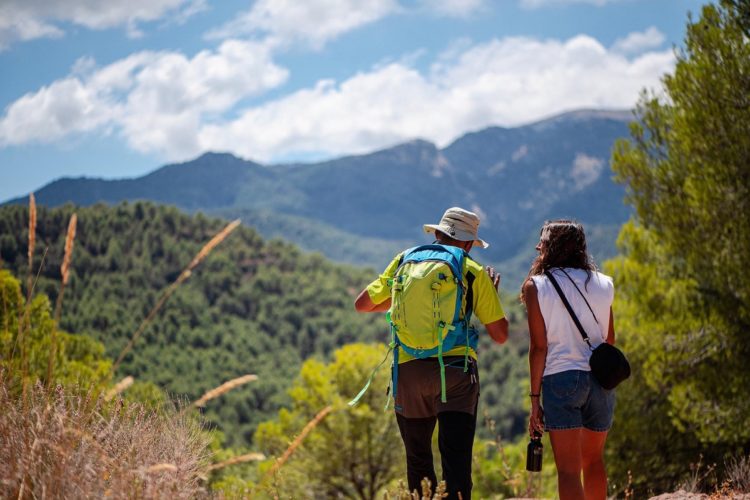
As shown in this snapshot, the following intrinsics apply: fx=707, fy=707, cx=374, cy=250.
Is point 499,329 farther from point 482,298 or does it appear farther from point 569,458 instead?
point 569,458

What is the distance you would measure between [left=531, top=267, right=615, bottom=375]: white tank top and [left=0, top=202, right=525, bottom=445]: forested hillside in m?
50.3

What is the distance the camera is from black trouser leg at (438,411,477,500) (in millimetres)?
3369

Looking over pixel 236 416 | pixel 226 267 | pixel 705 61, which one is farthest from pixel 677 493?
pixel 226 267

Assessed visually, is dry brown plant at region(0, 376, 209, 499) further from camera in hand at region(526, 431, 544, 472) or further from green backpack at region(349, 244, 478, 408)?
camera in hand at region(526, 431, 544, 472)

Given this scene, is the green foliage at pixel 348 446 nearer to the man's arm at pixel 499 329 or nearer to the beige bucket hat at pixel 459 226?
the beige bucket hat at pixel 459 226

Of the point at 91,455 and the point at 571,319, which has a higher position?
the point at 571,319

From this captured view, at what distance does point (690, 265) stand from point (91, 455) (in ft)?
33.9

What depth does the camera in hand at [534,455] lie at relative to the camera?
3465 millimetres

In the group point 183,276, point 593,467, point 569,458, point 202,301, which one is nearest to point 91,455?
point 183,276

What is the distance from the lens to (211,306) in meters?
89.8

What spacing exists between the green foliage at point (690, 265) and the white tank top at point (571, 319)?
7.24m

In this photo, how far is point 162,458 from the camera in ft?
8.83

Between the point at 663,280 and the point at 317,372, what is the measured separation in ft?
47.3

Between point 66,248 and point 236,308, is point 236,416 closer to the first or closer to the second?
point 236,308
